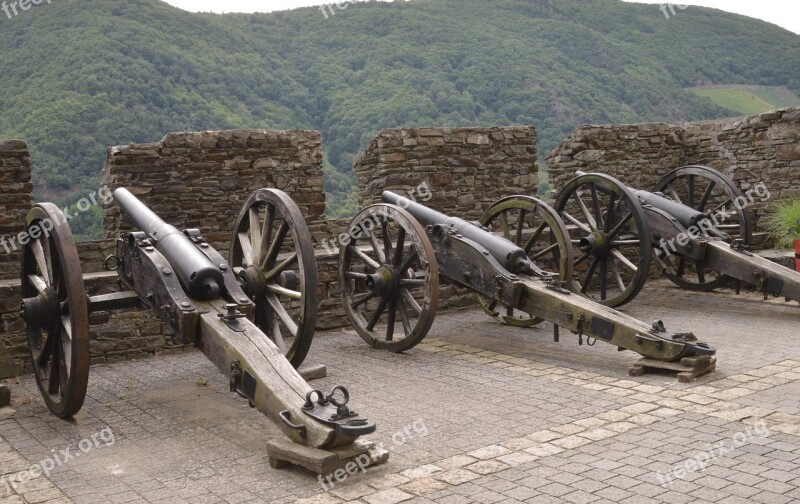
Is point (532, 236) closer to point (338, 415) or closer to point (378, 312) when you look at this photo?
point (378, 312)

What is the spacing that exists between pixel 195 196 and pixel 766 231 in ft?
20.2

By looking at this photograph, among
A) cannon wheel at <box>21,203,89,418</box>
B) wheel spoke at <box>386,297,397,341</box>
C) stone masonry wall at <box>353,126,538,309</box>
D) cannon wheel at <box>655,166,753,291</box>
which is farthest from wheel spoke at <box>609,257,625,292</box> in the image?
cannon wheel at <box>21,203,89,418</box>

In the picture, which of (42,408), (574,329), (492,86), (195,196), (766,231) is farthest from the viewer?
(492,86)

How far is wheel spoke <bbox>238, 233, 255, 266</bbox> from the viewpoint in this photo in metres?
6.17

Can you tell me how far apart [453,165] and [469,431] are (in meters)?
4.96

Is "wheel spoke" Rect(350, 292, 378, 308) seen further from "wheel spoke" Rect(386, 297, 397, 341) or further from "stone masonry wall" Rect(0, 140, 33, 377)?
"stone masonry wall" Rect(0, 140, 33, 377)

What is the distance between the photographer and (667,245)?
8312 millimetres

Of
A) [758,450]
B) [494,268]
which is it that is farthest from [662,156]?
[758,450]

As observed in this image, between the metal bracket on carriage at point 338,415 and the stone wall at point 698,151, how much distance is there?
674 centimetres

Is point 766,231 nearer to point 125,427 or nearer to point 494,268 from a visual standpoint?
point 494,268

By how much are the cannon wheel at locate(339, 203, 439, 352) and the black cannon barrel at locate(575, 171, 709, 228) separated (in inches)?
87.1

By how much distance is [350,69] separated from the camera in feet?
67.7

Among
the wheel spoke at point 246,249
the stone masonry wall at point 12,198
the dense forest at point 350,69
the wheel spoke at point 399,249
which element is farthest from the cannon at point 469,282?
the dense forest at point 350,69

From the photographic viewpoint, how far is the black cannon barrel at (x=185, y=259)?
201 inches
